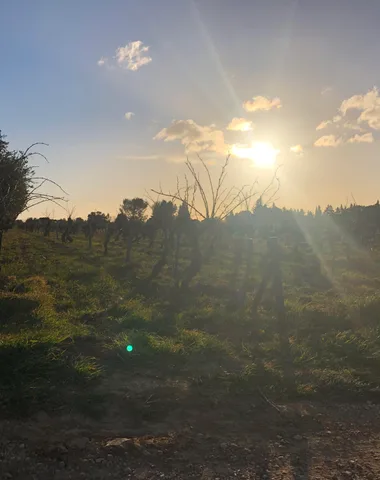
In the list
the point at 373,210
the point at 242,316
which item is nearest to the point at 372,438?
the point at 242,316

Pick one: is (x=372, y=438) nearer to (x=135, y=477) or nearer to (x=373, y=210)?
(x=135, y=477)

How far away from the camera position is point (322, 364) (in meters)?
9.07

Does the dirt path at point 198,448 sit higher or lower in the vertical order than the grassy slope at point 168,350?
lower

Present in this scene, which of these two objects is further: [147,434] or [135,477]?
[147,434]

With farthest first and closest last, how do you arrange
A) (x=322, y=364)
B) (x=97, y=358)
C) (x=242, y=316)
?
(x=242, y=316), (x=322, y=364), (x=97, y=358)

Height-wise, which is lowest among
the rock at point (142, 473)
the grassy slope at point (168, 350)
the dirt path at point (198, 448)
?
the rock at point (142, 473)

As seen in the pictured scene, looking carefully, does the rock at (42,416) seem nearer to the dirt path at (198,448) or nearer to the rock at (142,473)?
the dirt path at (198,448)

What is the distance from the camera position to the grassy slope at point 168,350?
678 cm

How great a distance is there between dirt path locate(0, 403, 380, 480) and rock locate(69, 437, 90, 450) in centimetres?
1

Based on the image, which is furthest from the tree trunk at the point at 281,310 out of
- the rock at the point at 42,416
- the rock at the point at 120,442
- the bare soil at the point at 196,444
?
the rock at the point at 42,416

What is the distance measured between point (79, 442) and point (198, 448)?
5.10 ft

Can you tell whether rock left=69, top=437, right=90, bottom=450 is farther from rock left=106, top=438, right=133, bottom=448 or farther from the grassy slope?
the grassy slope

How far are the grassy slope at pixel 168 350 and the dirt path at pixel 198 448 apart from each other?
1.72 feet

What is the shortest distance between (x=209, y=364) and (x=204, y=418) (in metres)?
2.26
